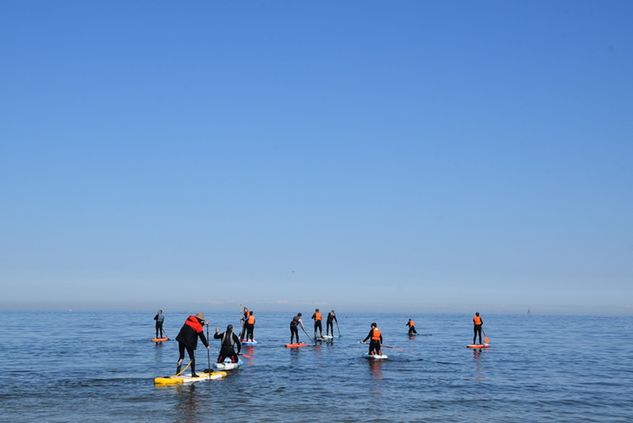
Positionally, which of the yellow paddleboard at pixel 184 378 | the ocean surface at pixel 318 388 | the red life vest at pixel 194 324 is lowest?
the ocean surface at pixel 318 388

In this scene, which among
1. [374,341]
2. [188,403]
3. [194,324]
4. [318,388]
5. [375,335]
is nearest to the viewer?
[188,403]

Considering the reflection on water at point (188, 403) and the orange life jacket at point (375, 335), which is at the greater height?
the orange life jacket at point (375, 335)

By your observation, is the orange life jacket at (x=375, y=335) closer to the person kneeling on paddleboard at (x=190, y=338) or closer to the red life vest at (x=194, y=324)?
the person kneeling on paddleboard at (x=190, y=338)

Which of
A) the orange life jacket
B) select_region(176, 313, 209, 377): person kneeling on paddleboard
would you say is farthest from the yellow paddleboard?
the orange life jacket

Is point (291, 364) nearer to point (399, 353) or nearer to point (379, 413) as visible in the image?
point (399, 353)

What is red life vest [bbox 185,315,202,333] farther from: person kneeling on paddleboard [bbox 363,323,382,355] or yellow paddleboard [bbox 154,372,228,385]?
person kneeling on paddleboard [bbox 363,323,382,355]

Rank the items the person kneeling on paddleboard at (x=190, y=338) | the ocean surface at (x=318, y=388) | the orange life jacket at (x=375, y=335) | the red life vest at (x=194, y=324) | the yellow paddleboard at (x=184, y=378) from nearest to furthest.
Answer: the ocean surface at (x=318, y=388) < the yellow paddleboard at (x=184, y=378) < the person kneeling on paddleboard at (x=190, y=338) < the red life vest at (x=194, y=324) < the orange life jacket at (x=375, y=335)

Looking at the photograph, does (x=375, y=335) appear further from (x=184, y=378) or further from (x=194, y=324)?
(x=184, y=378)

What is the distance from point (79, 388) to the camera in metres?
20.0

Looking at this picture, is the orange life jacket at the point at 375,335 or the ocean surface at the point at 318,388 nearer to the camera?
the ocean surface at the point at 318,388

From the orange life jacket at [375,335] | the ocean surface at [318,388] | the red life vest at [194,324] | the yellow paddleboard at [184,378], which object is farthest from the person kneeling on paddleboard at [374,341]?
the red life vest at [194,324]

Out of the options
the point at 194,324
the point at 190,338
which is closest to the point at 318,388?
the point at 190,338

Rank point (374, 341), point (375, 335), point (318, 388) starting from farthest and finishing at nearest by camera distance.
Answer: point (374, 341) < point (375, 335) < point (318, 388)

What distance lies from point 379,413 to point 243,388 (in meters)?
5.57
